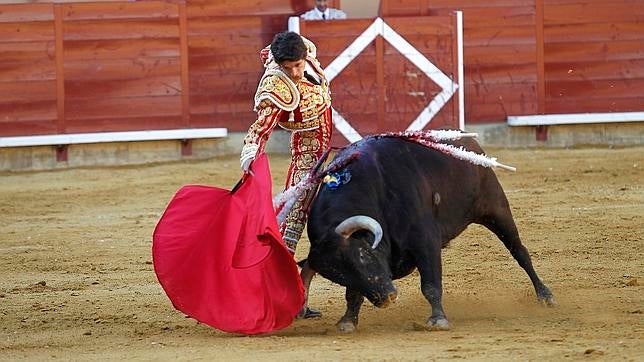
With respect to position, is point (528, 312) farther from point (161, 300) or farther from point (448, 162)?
point (161, 300)

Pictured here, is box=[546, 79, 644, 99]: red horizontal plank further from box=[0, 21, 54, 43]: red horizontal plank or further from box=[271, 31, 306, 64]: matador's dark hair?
box=[271, 31, 306, 64]: matador's dark hair

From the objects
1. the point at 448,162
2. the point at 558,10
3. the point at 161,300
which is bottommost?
the point at 161,300

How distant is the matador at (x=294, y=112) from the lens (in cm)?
453

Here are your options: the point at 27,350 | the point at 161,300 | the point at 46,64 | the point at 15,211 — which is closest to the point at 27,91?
the point at 46,64

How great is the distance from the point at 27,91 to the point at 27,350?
224 inches

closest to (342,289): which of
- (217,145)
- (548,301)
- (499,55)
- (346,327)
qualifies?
(548,301)

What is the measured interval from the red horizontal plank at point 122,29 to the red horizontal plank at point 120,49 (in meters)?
0.04

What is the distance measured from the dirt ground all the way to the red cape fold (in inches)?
3.4

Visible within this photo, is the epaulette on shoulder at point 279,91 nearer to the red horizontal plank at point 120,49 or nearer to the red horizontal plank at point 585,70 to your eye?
the red horizontal plank at point 120,49

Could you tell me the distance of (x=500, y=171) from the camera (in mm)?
9148

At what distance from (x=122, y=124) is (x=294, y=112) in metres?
5.51

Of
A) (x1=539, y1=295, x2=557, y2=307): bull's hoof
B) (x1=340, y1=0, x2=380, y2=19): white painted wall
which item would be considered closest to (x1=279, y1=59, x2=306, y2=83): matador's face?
(x1=539, y1=295, x2=557, y2=307): bull's hoof

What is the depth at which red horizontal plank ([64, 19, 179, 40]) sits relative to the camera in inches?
389

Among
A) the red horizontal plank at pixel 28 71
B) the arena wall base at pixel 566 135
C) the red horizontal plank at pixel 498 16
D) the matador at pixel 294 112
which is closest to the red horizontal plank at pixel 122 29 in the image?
the red horizontal plank at pixel 28 71
